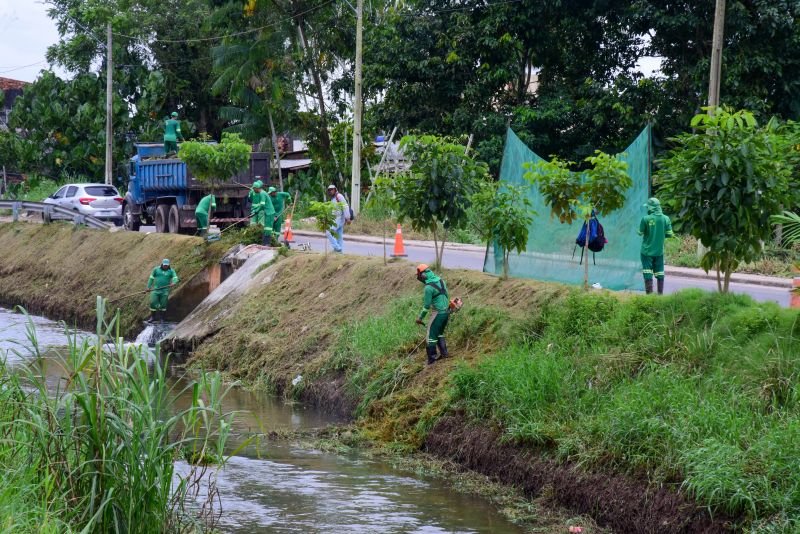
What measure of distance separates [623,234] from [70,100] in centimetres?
3885

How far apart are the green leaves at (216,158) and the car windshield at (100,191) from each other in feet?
37.5

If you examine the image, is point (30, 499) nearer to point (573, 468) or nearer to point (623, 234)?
point (573, 468)

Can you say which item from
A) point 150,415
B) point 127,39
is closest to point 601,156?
point 150,415

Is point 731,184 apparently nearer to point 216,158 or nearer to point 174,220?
point 216,158

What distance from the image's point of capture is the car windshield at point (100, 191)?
35.2 metres

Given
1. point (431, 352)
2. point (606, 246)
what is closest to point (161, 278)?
point (431, 352)

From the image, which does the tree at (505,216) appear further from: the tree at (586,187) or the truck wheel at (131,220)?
the truck wheel at (131,220)

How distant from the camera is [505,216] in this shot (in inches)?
590

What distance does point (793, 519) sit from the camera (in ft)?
26.7

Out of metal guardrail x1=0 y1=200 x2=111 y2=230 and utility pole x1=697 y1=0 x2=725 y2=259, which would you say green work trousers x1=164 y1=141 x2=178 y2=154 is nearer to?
metal guardrail x1=0 y1=200 x2=111 y2=230

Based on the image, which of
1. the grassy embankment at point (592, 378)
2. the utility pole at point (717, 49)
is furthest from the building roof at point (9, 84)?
the utility pole at point (717, 49)

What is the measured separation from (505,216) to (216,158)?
36.6 ft

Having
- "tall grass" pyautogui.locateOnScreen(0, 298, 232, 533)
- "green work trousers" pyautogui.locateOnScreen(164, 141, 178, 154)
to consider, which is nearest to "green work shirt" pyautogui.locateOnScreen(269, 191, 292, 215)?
"green work trousers" pyautogui.locateOnScreen(164, 141, 178, 154)

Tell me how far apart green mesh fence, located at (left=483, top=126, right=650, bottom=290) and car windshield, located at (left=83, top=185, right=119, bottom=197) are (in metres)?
22.2
